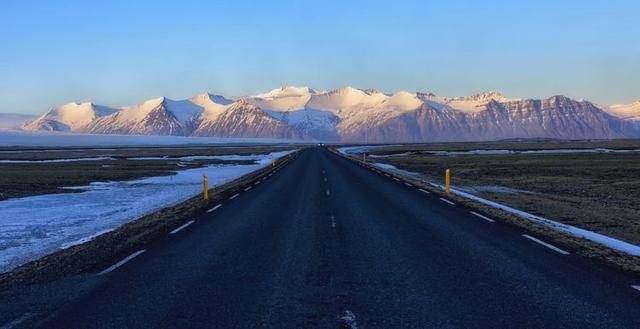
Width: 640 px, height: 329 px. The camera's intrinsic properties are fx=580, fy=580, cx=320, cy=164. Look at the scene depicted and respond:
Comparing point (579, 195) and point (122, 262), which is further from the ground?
point (122, 262)

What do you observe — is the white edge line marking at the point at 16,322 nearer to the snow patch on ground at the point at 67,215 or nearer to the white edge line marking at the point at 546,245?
the snow patch on ground at the point at 67,215

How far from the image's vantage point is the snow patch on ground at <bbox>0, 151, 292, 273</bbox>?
12.4 m

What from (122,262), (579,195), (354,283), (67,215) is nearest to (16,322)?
(122,262)

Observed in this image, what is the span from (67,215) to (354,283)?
12691mm

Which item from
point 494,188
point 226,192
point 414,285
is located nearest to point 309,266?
point 414,285

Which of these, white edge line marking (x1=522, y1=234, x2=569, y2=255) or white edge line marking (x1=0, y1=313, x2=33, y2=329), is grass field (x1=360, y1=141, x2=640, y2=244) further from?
white edge line marking (x1=0, y1=313, x2=33, y2=329)

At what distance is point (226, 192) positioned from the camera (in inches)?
984

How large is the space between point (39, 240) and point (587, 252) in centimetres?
1157

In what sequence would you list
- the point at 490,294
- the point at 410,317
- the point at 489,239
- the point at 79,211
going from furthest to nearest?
the point at 79,211, the point at 489,239, the point at 490,294, the point at 410,317

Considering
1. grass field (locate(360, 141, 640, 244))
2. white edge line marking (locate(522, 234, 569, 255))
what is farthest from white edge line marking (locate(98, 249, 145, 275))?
grass field (locate(360, 141, 640, 244))

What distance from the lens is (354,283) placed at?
8211mm

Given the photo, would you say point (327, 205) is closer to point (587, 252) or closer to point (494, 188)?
point (587, 252)

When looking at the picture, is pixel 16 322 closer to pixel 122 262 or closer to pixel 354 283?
pixel 122 262

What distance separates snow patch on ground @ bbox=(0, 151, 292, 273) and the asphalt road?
2.59m
